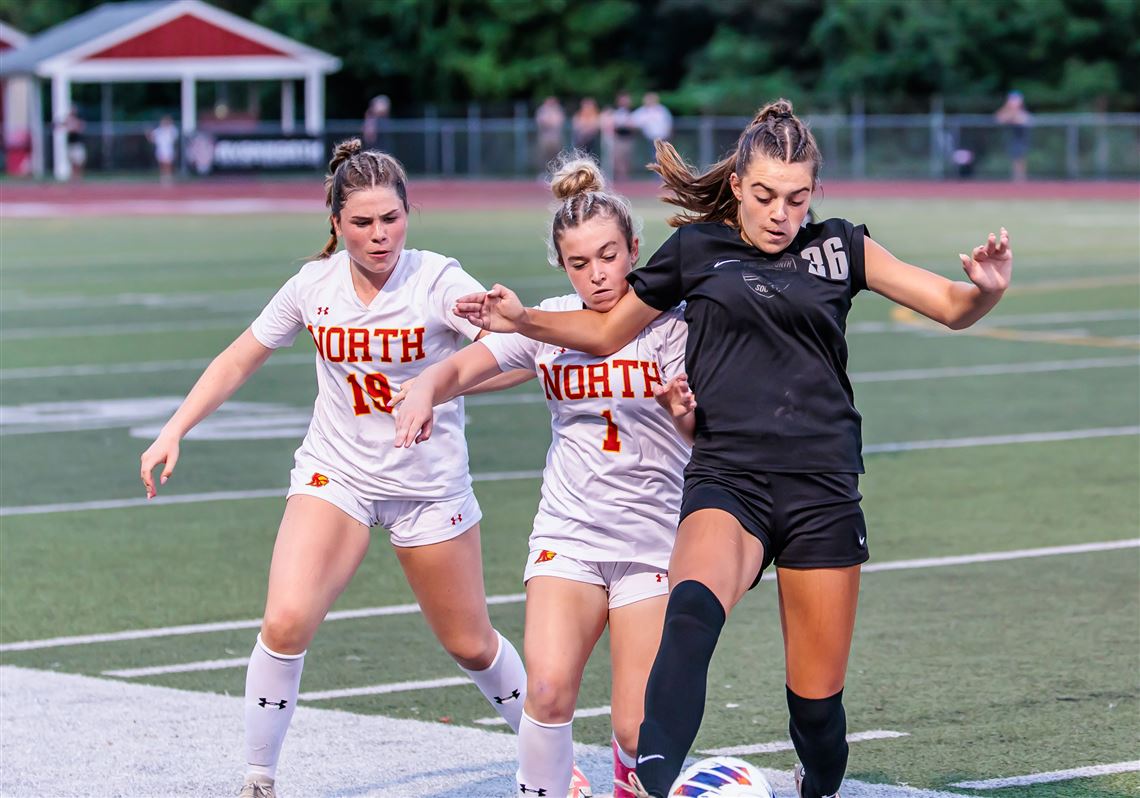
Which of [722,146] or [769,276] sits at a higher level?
[722,146]

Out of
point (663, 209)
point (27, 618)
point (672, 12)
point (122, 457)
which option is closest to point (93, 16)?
point (672, 12)

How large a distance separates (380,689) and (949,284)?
9.83ft

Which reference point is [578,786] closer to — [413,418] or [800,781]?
[800,781]

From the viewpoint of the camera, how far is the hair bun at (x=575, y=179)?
5.57 metres

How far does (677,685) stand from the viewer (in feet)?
15.1

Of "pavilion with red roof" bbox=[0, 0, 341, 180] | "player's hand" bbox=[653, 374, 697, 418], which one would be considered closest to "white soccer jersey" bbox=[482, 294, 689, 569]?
"player's hand" bbox=[653, 374, 697, 418]

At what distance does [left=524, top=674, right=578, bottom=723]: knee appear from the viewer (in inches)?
201

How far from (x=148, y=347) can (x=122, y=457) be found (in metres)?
5.82

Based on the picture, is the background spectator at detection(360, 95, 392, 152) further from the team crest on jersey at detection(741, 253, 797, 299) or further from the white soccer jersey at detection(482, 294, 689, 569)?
the team crest on jersey at detection(741, 253, 797, 299)

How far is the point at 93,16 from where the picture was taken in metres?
61.3

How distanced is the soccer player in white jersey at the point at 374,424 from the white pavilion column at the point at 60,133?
46943 mm

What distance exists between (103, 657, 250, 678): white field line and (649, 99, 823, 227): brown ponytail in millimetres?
2968

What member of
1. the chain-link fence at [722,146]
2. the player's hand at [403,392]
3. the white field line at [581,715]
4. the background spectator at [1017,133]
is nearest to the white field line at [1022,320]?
the white field line at [581,715]

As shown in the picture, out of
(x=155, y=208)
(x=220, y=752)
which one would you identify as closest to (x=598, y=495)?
(x=220, y=752)
